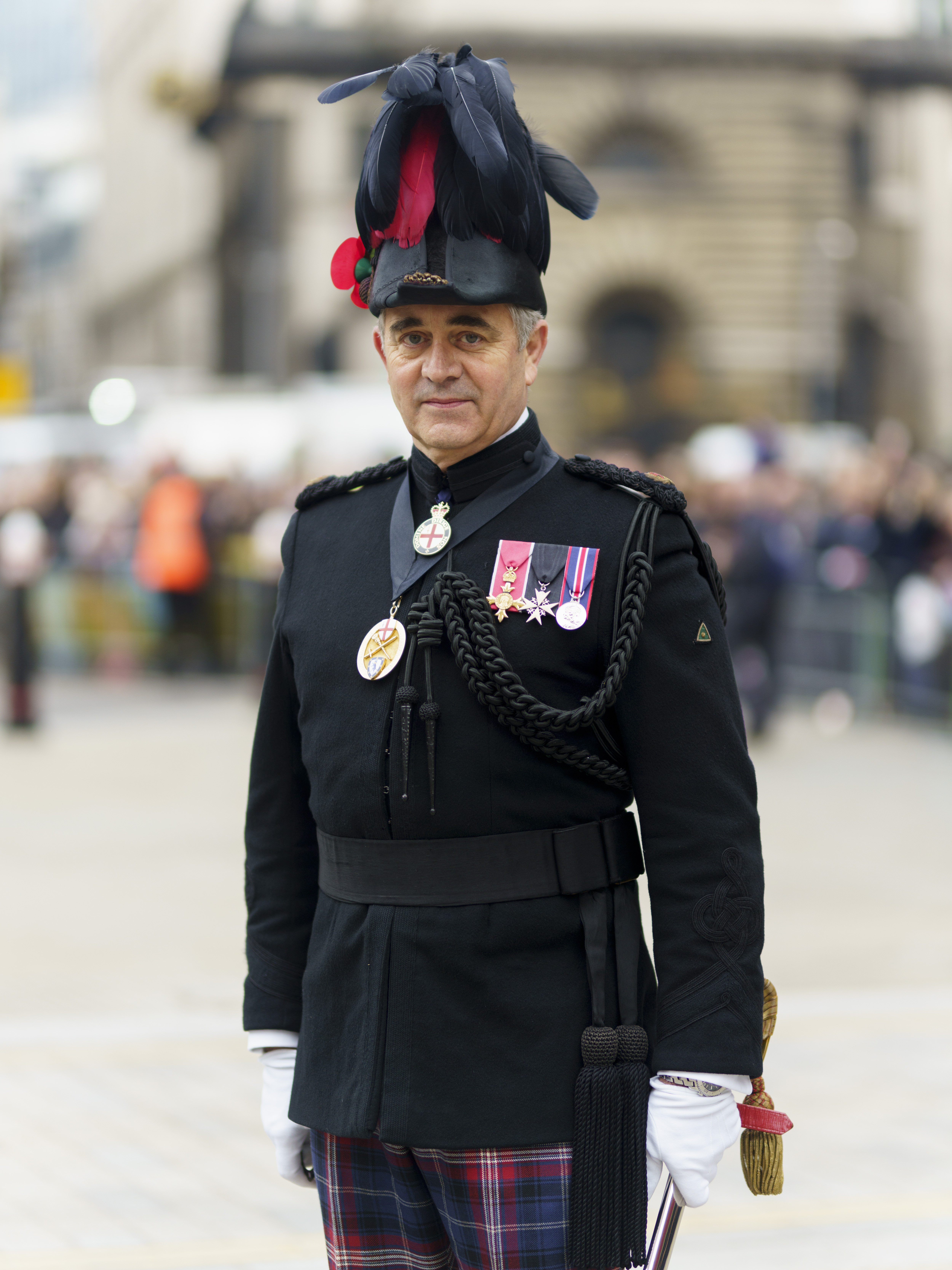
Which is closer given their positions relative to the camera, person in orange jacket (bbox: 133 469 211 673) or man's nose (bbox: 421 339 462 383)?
man's nose (bbox: 421 339 462 383)

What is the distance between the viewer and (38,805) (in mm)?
10789

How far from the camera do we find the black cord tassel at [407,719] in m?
2.45

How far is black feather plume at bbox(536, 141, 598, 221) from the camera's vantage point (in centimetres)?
258

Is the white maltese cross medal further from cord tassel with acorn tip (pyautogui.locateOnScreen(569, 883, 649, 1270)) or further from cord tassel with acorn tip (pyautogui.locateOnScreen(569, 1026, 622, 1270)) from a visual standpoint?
cord tassel with acorn tip (pyautogui.locateOnScreen(569, 1026, 622, 1270))

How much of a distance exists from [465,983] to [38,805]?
8.73m

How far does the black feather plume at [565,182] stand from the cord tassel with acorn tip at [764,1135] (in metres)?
1.11

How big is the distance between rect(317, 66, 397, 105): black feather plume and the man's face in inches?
13.2

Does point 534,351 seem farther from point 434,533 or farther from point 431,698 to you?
point 431,698

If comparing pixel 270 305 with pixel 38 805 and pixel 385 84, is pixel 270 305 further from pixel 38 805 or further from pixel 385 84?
pixel 385 84

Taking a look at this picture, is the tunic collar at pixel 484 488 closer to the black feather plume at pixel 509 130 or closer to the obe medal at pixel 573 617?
the obe medal at pixel 573 617

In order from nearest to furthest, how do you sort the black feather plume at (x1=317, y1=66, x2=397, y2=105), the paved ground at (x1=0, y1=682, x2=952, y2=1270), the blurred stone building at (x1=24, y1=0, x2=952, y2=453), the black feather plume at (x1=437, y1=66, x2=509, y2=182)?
the black feather plume at (x1=437, y1=66, x2=509, y2=182) < the black feather plume at (x1=317, y1=66, x2=397, y2=105) < the paved ground at (x1=0, y1=682, x2=952, y2=1270) < the blurred stone building at (x1=24, y1=0, x2=952, y2=453)

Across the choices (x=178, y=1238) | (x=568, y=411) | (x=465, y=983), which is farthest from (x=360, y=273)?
(x=568, y=411)

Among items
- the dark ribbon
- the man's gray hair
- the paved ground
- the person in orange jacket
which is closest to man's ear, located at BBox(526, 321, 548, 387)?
the man's gray hair

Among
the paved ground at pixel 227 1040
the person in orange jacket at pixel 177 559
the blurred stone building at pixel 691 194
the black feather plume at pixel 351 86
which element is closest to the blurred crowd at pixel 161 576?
the person in orange jacket at pixel 177 559
